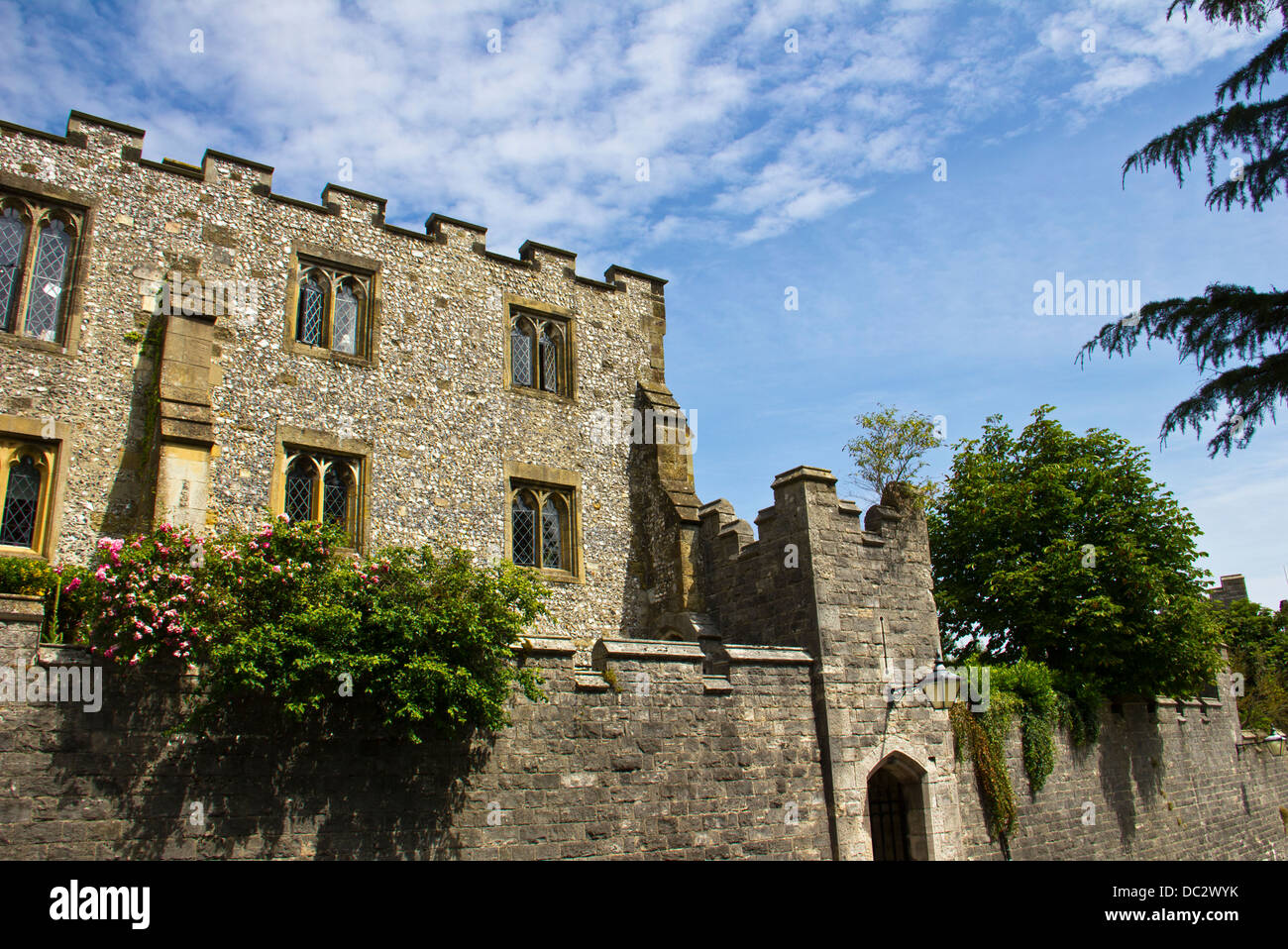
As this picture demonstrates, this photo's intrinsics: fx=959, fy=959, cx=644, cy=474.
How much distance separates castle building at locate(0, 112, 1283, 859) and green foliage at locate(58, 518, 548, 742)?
1113mm

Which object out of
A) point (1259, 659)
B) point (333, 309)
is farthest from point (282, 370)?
point (1259, 659)

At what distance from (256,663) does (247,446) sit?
572cm

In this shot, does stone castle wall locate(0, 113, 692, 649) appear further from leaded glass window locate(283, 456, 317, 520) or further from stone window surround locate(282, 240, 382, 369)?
leaded glass window locate(283, 456, 317, 520)

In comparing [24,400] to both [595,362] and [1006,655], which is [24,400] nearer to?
[595,362]

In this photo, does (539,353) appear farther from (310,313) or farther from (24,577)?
(24,577)

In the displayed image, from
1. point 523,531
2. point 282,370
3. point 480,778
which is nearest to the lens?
point 480,778

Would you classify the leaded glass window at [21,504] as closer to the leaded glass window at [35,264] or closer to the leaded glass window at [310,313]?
the leaded glass window at [35,264]

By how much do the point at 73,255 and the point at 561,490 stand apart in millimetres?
8143

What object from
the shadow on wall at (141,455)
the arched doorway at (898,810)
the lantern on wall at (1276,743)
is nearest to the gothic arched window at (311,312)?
the shadow on wall at (141,455)

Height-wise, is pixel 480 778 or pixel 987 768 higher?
pixel 480 778

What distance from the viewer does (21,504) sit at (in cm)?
1230

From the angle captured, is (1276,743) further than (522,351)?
Yes

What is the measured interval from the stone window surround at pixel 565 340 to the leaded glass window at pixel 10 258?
7.20m

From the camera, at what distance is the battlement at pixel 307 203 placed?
13.9m
